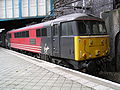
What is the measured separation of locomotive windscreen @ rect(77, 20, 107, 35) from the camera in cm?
645

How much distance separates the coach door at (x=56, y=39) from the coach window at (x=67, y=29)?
1.18 feet

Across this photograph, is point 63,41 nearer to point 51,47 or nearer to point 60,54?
point 60,54

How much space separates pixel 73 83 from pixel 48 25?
4741mm

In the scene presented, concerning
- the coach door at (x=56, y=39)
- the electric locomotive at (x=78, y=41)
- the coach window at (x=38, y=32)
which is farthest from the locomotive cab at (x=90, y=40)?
the coach window at (x=38, y=32)

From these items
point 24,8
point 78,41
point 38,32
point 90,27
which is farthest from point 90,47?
point 24,8

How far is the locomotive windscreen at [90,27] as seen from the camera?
6450 mm

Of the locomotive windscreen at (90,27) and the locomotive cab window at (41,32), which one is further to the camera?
the locomotive cab window at (41,32)

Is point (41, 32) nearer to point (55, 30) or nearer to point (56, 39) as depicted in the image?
point (55, 30)

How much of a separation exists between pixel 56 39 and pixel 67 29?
103 centimetres

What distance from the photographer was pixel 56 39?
7.52 meters

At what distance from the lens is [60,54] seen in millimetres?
7258

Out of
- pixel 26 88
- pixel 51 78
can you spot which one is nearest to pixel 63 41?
pixel 51 78

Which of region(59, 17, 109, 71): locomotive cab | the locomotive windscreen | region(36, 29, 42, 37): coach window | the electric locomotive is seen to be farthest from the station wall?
region(59, 17, 109, 71): locomotive cab

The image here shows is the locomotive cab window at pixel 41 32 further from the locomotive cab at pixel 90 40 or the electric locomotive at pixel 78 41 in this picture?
the locomotive cab at pixel 90 40
